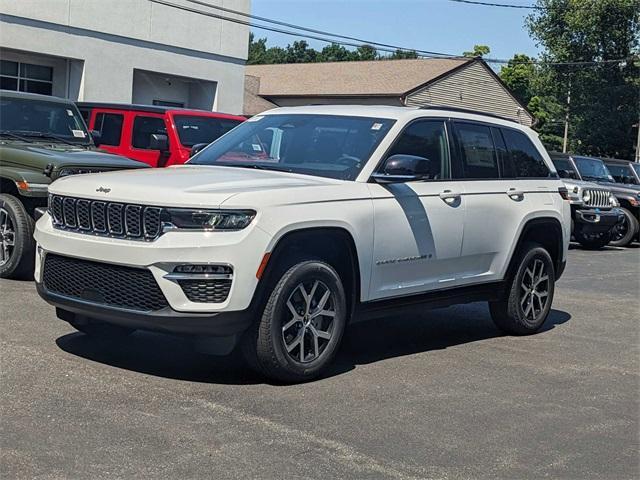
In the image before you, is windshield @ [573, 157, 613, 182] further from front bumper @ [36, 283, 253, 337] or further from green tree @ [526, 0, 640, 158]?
green tree @ [526, 0, 640, 158]

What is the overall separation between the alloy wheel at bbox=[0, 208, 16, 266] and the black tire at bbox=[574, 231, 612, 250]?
1239 centimetres

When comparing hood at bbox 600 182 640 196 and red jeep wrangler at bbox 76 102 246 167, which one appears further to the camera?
hood at bbox 600 182 640 196

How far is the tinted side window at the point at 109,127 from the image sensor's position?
13766 millimetres

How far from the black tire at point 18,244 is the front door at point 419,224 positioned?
3.93m

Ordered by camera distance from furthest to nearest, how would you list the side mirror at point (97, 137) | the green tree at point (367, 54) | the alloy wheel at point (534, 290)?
the green tree at point (367, 54)
the side mirror at point (97, 137)
the alloy wheel at point (534, 290)

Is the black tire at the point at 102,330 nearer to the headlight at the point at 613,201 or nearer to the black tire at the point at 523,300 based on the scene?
the black tire at the point at 523,300

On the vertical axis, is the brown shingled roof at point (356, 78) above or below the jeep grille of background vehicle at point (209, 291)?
above

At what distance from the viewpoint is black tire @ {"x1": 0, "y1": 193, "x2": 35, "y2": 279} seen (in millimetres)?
9047

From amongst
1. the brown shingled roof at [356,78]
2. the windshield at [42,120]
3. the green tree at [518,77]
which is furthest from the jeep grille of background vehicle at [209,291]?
the green tree at [518,77]

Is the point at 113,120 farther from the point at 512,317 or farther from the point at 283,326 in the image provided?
the point at 283,326

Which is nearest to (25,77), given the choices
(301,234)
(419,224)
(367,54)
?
(419,224)

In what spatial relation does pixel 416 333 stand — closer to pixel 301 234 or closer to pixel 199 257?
pixel 301 234

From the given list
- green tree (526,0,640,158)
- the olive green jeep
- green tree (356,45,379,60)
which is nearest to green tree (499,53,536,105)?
green tree (356,45,379,60)

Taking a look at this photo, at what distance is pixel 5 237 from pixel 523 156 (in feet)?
16.4
